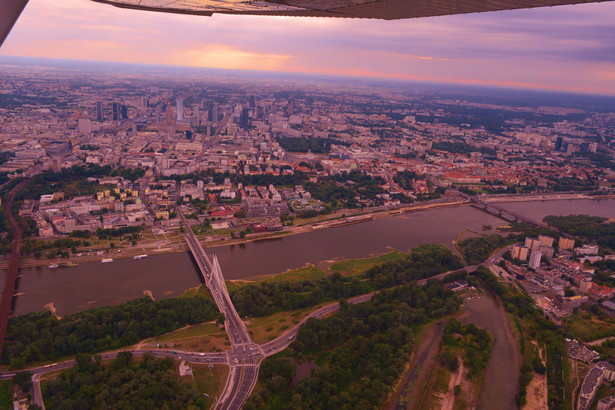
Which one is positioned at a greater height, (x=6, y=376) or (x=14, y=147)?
(x=14, y=147)

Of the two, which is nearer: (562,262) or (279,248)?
(562,262)

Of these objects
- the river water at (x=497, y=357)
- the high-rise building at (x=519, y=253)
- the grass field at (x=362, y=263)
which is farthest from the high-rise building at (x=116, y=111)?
the river water at (x=497, y=357)

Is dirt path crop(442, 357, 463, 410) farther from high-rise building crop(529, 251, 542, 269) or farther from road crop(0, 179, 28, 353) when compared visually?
road crop(0, 179, 28, 353)

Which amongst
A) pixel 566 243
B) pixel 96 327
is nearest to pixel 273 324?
pixel 96 327

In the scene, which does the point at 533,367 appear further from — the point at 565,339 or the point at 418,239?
the point at 418,239

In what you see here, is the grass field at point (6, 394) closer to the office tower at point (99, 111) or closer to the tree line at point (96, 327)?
the tree line at point (96, 327)

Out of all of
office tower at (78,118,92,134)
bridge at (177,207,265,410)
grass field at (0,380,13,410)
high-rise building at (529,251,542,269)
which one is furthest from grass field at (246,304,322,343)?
office tower at (78,118,92,134)

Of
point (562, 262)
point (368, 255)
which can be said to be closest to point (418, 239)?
point (368, 255)

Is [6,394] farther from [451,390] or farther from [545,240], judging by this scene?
[545,240]
